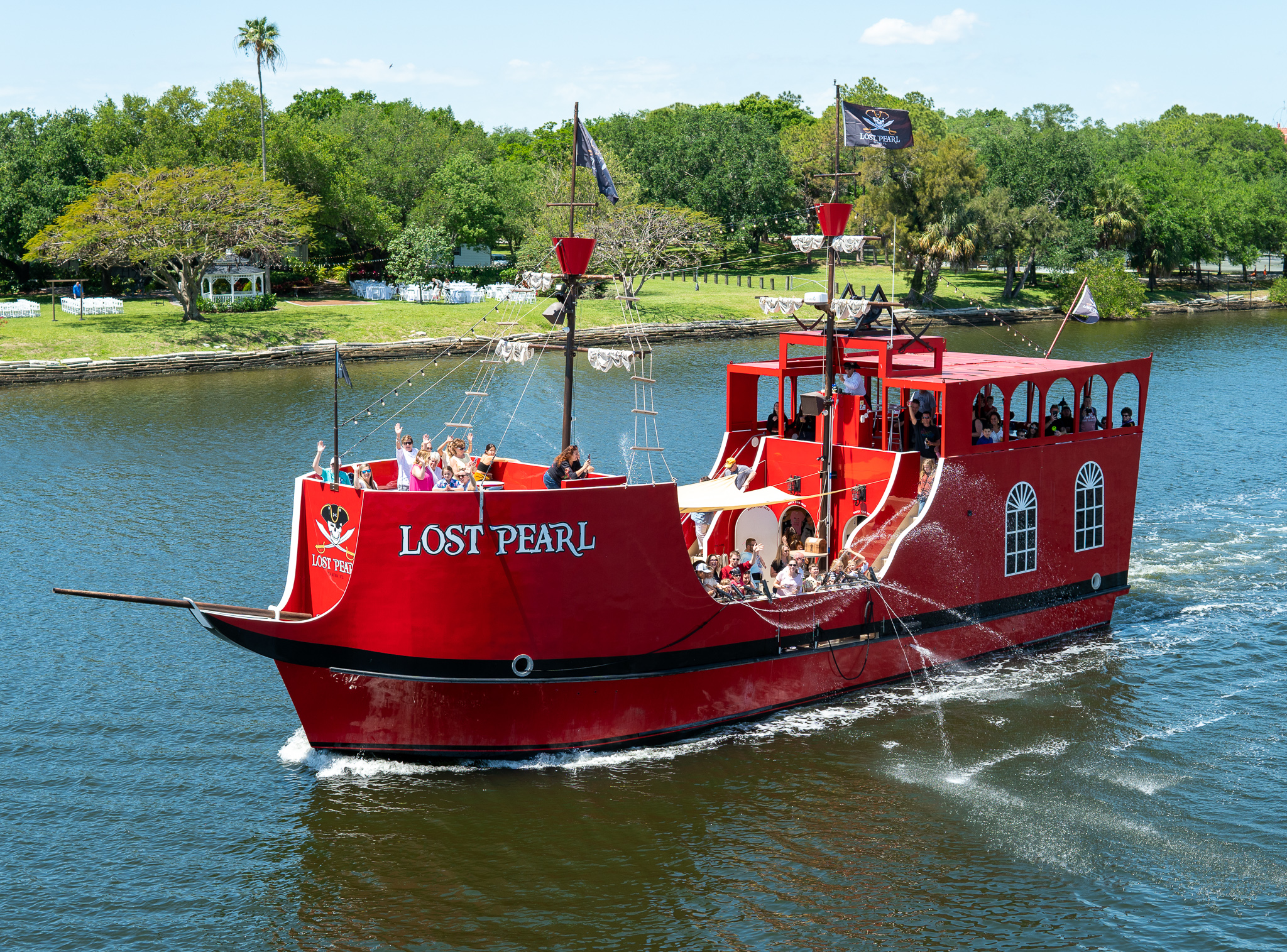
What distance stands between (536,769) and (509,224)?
70.7m

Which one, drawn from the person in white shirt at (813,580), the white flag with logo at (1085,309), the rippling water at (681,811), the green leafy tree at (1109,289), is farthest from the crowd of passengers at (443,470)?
the green leafy tree at (1109,289)

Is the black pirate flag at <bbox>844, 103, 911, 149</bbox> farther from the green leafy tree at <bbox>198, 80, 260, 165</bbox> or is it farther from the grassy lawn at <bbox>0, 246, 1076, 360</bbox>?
the green leafy tree at <bbox>198, 80, 260, 165</bbox>

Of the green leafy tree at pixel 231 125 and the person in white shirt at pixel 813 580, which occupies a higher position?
the green leafy tree at pixel 231 125

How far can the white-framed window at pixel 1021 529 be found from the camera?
20422 millimetres

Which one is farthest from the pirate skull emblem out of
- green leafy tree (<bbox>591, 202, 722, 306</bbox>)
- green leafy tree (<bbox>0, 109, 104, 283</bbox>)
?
green leafy tree (<bbox>0, 109, 104, 283</bbox>)

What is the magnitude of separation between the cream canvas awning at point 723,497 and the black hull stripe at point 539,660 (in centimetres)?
198

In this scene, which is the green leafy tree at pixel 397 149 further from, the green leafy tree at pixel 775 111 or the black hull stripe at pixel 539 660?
the black hull stripe at pixel 539 660

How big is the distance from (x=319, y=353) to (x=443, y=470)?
149 feet

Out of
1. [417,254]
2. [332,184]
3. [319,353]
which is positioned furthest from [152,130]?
[319,353]

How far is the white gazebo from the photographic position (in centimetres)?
6938

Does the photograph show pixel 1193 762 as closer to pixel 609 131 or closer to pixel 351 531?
pixel 351 531

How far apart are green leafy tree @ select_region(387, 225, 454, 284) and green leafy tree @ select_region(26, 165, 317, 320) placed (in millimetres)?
9812

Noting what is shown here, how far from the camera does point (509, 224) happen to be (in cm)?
8369

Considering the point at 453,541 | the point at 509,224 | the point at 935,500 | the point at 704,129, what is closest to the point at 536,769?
the point at 453,541
